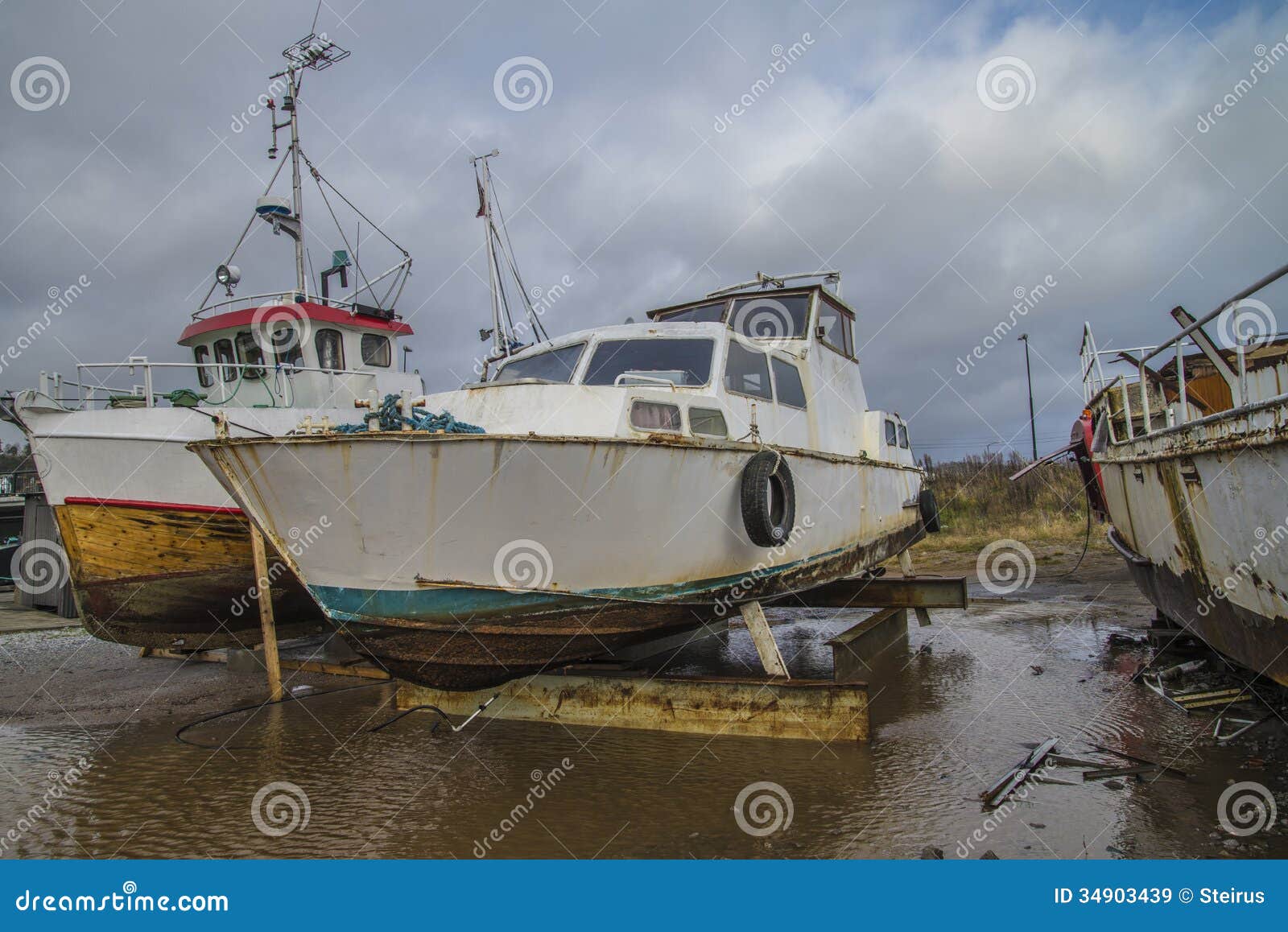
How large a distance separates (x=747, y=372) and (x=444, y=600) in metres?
3.26

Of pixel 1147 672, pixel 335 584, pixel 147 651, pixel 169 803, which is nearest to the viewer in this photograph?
pixel 169 803

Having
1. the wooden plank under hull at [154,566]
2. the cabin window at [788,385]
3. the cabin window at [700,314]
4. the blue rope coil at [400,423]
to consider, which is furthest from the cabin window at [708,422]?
the wooden plank under hull at [154,566]

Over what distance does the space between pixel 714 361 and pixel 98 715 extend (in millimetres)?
6395

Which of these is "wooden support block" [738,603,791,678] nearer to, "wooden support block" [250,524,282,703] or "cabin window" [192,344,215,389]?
"wooden support block" [250,524,282,703]

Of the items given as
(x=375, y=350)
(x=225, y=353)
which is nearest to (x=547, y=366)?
(x=375, y=350)

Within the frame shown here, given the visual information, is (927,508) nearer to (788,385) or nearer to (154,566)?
(788,385)

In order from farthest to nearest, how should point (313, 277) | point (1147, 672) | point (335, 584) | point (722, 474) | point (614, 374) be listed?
point (313, 277), point (1147, 672), point (614, 374), point (722, 474), point (335, 584)

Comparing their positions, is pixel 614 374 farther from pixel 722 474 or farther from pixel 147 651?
pixel 147 651

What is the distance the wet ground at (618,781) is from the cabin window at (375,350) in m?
5.45

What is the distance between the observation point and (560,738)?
5.81 metres

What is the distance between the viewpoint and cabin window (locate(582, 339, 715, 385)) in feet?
20.6

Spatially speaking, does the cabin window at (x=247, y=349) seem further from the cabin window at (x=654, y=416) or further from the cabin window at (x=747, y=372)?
the cabin window at (x=654, y=416)

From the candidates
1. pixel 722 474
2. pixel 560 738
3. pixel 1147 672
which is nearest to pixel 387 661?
pixel 560 738

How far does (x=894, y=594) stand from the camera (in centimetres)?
864
